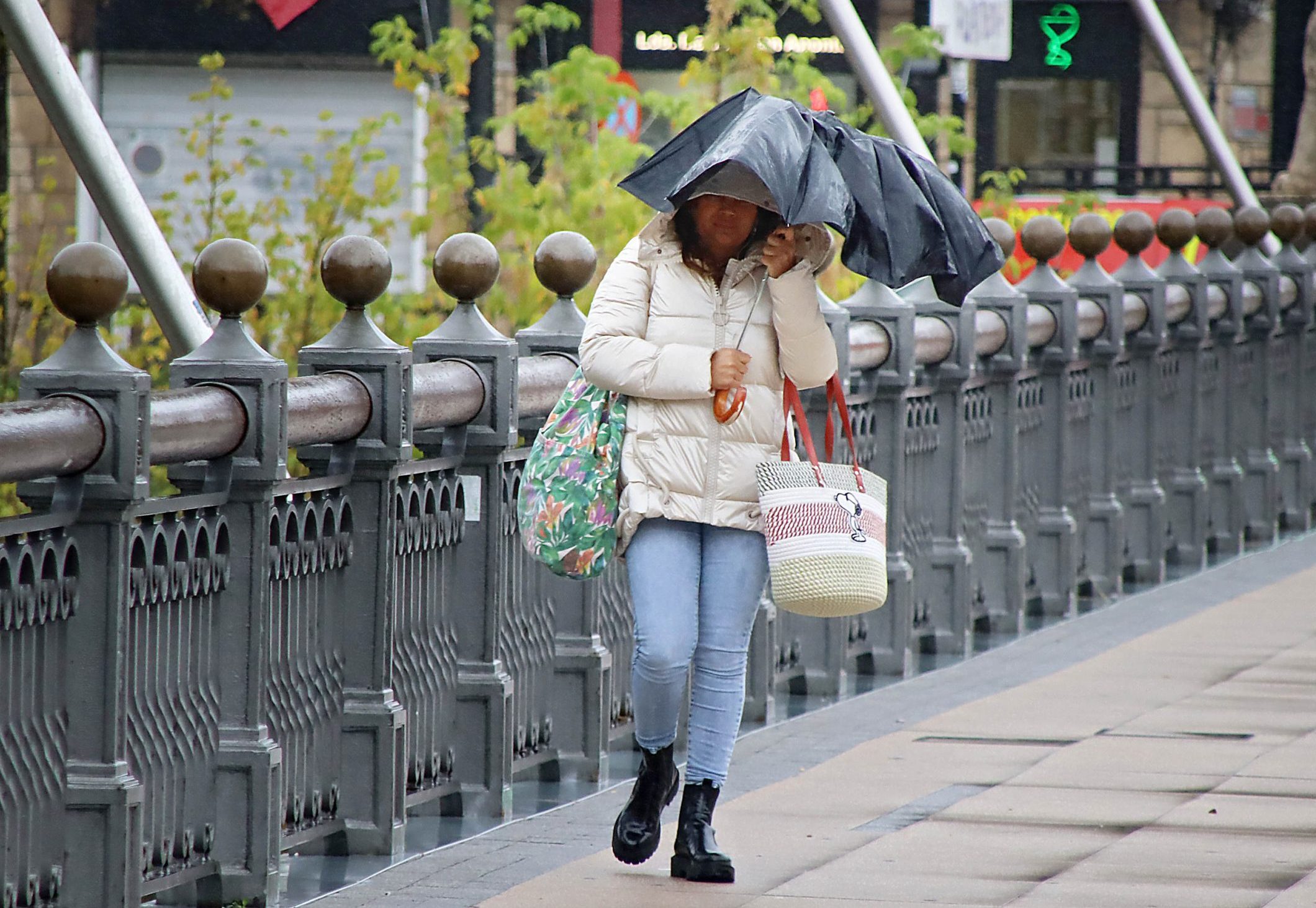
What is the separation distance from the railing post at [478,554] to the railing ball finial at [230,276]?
1.03 m

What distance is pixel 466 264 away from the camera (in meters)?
5.63

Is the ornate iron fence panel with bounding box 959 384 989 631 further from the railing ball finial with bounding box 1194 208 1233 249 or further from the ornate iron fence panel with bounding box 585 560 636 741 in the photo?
the railing ball finial with bounding box 1194 208 1233 249

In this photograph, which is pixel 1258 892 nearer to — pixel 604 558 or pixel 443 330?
pixel 604 558

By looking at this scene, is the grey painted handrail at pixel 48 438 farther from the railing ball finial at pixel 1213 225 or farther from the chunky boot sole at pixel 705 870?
the railing ball finial at pixel 1213 225

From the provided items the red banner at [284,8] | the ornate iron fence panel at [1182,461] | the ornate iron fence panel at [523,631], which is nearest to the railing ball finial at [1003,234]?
the ornate iron fence panel at [1182,461]

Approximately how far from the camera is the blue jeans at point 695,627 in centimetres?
477

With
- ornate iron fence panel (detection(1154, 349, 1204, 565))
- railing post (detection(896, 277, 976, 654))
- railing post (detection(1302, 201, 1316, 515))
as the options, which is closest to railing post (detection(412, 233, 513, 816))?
railing post (detection(896, 277, 976, 654))

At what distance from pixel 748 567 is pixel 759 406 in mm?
349

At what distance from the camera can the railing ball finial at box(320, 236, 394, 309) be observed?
512 centimetres

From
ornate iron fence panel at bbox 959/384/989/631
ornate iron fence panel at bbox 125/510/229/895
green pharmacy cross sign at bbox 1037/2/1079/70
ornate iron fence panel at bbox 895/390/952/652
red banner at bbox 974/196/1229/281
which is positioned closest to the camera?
ornate iron fence panel at bbox 125/510/229/895

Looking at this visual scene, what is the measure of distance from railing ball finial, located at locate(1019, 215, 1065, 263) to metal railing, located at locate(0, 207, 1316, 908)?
1.0 inches

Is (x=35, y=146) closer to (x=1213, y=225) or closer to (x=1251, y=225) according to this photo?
(x=1251, y=225)

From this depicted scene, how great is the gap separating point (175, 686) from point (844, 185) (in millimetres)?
1714

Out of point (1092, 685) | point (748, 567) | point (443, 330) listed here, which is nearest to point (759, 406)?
point (748, 567)
